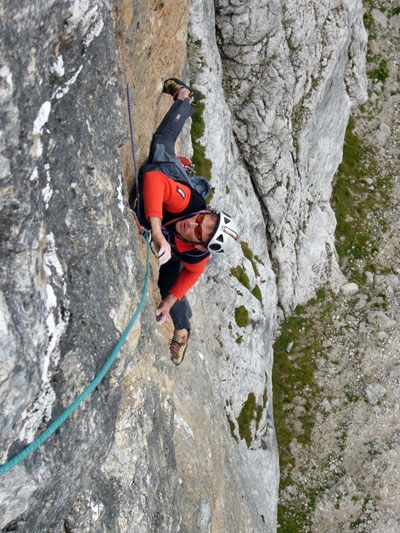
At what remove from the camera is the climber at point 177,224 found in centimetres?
1023

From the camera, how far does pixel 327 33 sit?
28578 millimetres

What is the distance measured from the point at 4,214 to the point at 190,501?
9618 millimetres

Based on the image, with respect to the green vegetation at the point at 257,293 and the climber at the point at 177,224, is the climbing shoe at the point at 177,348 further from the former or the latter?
the green vegetation at the point at 257,293

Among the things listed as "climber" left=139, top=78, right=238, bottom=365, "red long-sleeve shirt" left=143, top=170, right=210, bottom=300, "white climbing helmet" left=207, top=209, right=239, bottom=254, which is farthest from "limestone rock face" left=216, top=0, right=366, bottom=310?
"white climbing helmet" left=207, top=209, right=239, bottom=254

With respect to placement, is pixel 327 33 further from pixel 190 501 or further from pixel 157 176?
pixel 190 501

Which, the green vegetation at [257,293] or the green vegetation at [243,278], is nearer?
the green vegetation at [243,278]

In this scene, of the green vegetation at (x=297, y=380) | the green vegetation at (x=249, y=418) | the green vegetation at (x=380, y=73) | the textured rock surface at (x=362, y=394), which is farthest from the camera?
the green vegetation at (x=380, y=73)

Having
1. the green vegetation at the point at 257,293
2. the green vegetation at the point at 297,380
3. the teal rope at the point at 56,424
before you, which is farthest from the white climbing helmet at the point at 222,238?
the green vegetation at the point at 297,380

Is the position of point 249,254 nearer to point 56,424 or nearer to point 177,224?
point 177,224

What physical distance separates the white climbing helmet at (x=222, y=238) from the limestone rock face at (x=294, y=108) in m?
17.2

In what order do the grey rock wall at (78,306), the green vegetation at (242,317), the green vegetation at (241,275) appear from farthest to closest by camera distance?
the green vegetation at (241,275) → the green vegetation at (242,317) → the grey rock wall at (78,306)

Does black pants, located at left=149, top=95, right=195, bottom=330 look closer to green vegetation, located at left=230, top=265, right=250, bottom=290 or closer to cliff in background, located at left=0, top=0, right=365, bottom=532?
cliff in background, located at left=0, top=0, right=365, bottom=532

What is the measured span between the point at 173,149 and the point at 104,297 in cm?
608

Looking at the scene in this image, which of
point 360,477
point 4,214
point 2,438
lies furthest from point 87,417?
point 360,477
